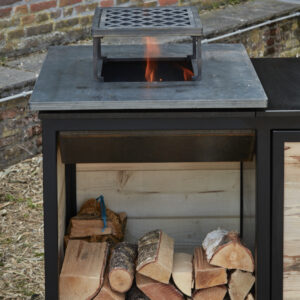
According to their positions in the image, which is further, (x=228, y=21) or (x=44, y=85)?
(x=228, y=21)

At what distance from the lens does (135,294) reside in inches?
107

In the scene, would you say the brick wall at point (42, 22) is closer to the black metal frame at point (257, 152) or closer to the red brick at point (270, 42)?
the red brick at point (270, 42)

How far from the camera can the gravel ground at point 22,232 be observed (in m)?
3.42

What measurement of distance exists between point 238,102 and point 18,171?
7.51 ft

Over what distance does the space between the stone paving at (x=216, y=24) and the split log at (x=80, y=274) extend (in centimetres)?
180

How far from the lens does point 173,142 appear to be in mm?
2537

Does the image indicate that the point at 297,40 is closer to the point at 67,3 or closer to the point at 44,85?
the point at 67,3

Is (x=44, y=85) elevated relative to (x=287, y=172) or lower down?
elevated

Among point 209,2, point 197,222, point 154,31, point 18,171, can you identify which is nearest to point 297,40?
point 209,2

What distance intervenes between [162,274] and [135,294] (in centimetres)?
14

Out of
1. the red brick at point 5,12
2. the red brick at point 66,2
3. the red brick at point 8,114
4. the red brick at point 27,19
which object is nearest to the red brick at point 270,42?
the red brick at point 66,2

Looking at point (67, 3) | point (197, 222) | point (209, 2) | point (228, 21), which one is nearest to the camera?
point (197, 222)

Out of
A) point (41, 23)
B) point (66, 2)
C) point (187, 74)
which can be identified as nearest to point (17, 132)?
point (41, 23)

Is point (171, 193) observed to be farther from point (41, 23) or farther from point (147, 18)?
point (41, 23)
